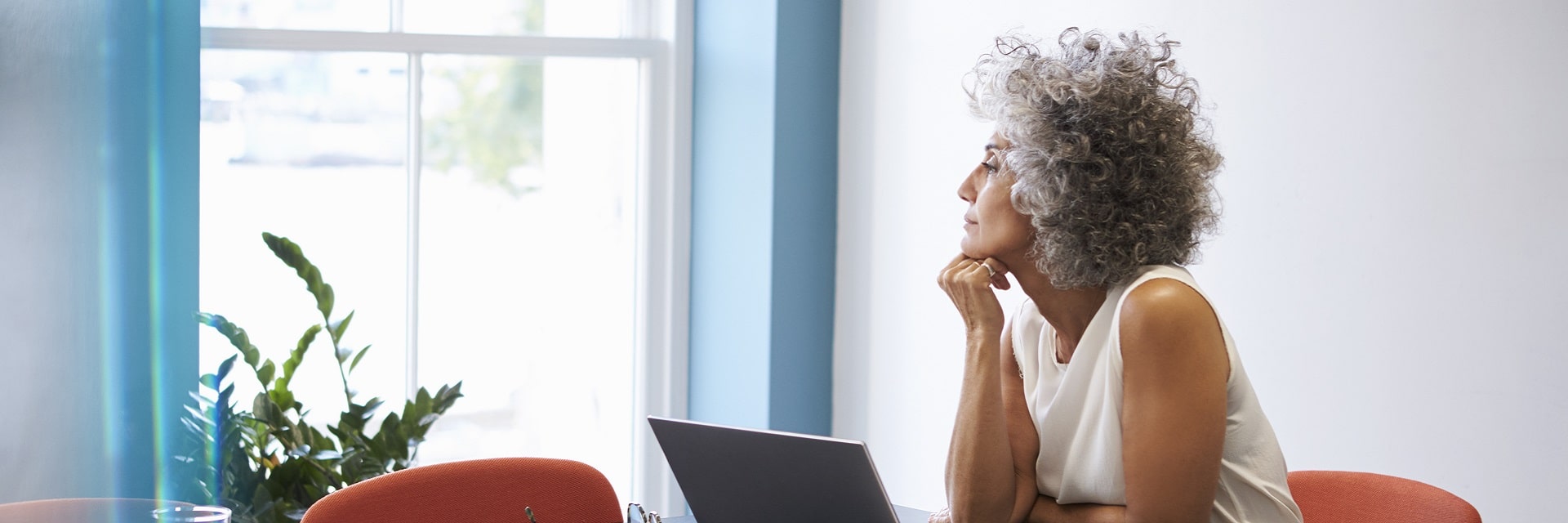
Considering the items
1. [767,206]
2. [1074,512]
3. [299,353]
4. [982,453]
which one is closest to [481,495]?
[982,453]

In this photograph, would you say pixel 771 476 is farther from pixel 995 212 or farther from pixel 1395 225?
pixel 1395 225

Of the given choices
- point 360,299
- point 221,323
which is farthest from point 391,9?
point 221,323

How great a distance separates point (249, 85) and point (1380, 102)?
8.63 feet

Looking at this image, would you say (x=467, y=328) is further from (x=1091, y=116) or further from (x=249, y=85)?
(x=1091, y=116)

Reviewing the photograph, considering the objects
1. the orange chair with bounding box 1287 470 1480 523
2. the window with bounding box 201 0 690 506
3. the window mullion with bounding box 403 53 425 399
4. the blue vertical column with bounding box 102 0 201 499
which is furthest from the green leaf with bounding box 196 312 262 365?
the orange chair with bounding box 1287 470 1480 523

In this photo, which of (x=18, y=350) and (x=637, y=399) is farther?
(x=637, y=399)

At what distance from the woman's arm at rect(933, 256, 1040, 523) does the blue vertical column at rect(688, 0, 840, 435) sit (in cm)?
171

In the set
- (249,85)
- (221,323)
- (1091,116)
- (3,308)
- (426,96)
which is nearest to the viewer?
(1091,116)

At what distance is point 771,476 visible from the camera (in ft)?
5.01

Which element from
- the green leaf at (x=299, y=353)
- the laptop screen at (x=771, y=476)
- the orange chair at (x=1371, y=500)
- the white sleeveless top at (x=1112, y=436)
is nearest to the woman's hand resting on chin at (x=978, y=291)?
the white sleeveless top at (x=1112, y=436)

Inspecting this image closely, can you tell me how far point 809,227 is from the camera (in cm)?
358

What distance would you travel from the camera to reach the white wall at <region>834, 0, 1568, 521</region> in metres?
2.02

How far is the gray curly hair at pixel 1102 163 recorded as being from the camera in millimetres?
1609

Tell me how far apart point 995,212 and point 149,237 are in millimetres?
2013
